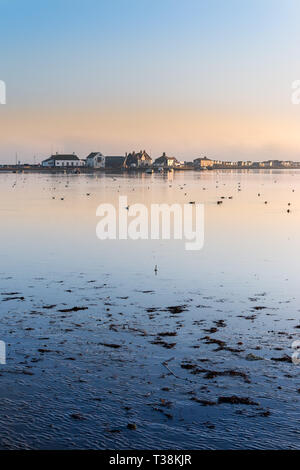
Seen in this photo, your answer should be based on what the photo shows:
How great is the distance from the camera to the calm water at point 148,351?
1016cm

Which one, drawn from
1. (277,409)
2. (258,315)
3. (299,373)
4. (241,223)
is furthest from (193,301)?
(241,223)

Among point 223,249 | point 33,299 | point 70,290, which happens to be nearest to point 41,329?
point 33,299

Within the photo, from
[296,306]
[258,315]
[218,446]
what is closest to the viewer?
[218,446]

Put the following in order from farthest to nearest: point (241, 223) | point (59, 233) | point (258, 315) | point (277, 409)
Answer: point (241, 223) → point (59, 233) → point (258, 315) → point (277, 409)

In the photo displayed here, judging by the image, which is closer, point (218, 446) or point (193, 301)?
point (218, 446)

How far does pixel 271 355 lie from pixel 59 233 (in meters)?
27.6

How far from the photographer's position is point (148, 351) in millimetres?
14000

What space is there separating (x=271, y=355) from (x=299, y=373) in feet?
3.83

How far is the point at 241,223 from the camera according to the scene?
157ft

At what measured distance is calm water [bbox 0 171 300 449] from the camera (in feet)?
33.3

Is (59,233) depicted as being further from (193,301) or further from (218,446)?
(218,446)

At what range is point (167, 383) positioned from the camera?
39.6 feet

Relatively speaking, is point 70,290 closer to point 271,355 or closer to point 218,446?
point 271,355

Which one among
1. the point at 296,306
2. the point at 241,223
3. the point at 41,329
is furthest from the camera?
the point at 241,223
